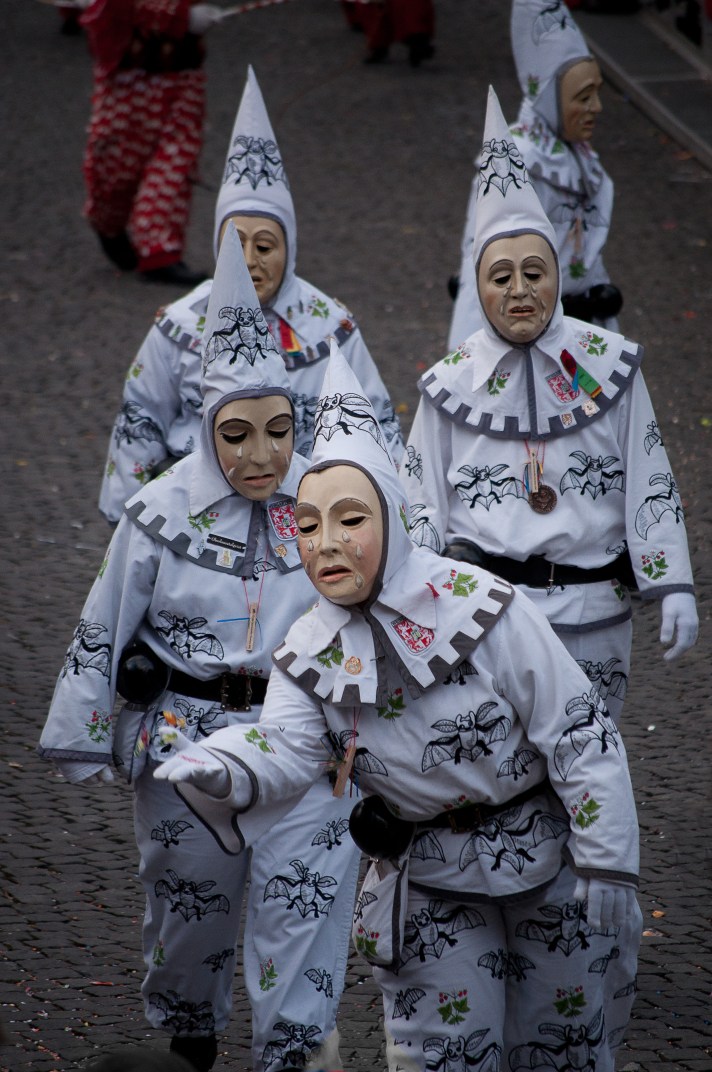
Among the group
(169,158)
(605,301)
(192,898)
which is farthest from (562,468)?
(169,158)

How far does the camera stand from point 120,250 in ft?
37.1

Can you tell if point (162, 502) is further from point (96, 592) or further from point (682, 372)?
point (682, 372)

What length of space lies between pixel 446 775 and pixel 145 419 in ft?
8.12

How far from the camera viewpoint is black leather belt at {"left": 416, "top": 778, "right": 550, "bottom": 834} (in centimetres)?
327

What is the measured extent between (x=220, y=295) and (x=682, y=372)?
544 cm

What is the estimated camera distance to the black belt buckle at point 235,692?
12.9ft

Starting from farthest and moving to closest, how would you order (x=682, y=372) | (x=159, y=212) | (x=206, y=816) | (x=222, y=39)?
(x=222, y=39) < (x=159, y=212) < (x=682, y=372) < (x=206, y=816)

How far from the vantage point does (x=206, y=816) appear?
10.2ft

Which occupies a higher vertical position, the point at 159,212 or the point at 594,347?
the point at 594,347

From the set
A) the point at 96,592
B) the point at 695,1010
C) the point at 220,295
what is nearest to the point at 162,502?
the point at 96,592

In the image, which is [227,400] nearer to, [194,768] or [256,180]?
[194,768]

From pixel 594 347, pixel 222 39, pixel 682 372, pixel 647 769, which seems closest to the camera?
pixel 594 347

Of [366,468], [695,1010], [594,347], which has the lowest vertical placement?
[695,1010]

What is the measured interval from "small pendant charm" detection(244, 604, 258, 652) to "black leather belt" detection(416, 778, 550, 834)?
2.59 ft
